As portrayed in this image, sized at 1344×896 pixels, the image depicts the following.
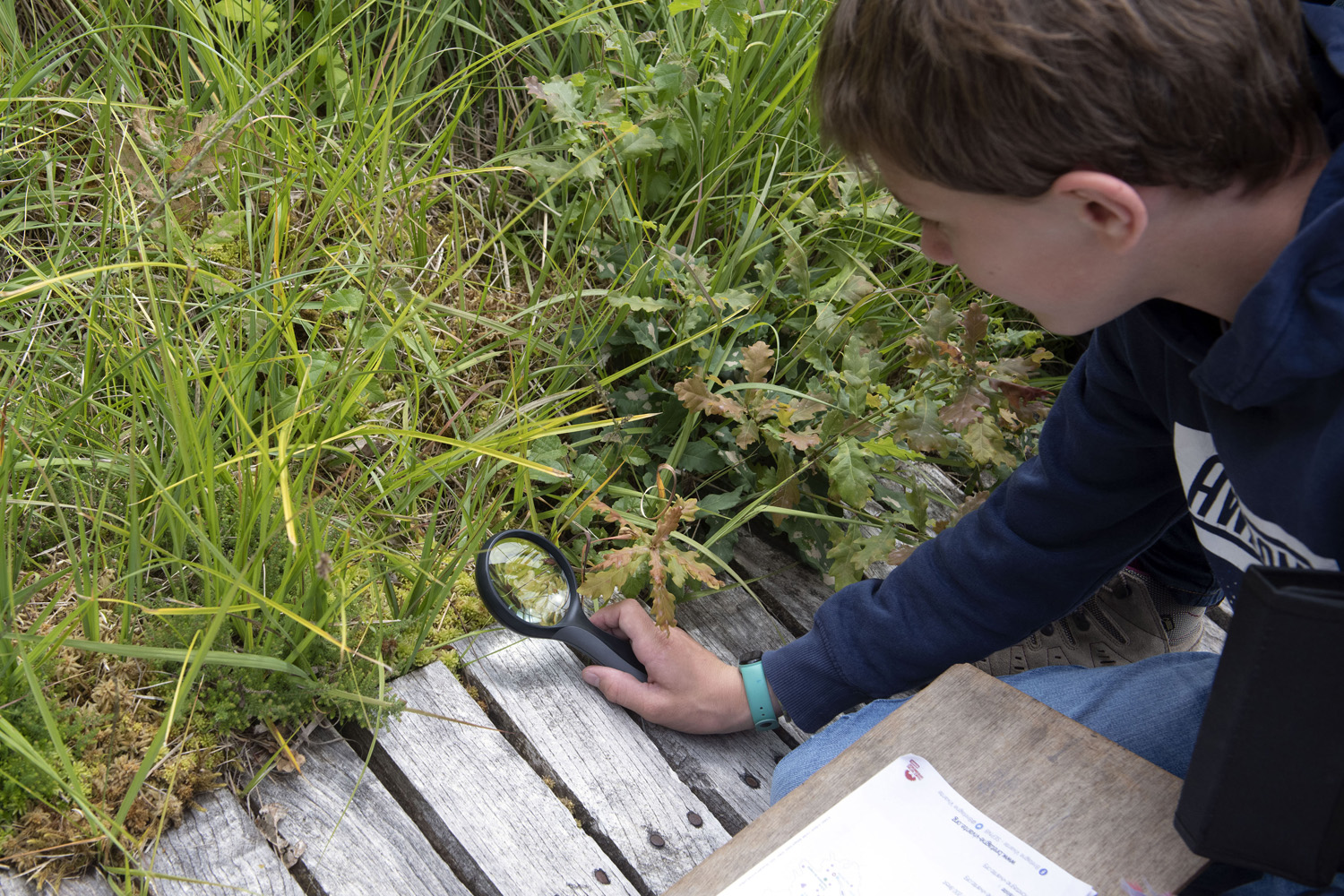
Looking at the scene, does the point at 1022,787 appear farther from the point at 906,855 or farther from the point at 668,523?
the point at 668,523

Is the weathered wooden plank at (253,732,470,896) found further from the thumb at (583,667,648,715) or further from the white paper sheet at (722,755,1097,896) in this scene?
the white paper sheet at (722,755,1097,896)

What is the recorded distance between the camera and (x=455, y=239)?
1.83 meters

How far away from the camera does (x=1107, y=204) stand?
3.30ft

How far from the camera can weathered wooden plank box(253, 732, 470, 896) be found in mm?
1293

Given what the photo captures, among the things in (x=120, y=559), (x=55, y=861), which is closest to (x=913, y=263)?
(x=120, y=559)

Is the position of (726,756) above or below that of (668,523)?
below

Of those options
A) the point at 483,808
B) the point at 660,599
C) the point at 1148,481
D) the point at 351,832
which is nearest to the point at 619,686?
the point at 660,599

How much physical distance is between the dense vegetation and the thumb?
17 cm

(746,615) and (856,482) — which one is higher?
(856,482)

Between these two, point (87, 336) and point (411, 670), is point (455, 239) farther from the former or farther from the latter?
point (411, 670)

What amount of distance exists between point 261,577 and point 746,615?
847 millimetres

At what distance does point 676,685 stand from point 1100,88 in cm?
104

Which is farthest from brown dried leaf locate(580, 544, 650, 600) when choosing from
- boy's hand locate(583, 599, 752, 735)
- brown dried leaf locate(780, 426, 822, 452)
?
brown dried leaf locate(780, 426, 822, 452)

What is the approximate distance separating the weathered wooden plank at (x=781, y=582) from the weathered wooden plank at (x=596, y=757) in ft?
1.32
